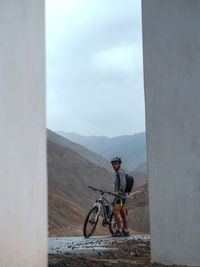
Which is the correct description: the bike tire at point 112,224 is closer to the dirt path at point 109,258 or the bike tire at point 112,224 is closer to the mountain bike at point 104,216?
the mountain bike at point 104,216

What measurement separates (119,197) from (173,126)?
5.50 metres

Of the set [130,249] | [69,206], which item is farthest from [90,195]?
[130,249]

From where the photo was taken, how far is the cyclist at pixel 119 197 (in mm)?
11656

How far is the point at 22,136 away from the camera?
16.8ft

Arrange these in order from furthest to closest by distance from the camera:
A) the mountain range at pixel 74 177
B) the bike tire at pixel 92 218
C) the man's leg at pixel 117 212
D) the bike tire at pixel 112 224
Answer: the mountain range at pixel 74 177, the bike tire at pixel 112 224, the bike tire at pixel 92 218, the man's leg at pixel 117 212

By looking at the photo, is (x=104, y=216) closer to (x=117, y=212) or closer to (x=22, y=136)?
(x=117, y=212)

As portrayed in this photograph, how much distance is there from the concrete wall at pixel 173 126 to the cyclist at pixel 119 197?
16.0ft

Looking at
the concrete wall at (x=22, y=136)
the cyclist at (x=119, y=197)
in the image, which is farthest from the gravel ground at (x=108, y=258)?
the cyclist at (x=119, y=197)

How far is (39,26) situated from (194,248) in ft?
9.04

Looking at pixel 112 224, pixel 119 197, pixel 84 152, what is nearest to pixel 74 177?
pixel 84 152

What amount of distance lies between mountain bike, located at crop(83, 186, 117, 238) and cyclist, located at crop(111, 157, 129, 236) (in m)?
0.38

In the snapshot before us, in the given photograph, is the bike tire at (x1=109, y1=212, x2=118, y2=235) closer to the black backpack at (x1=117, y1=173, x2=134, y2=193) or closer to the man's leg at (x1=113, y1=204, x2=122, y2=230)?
the man's leg at (x1=113, y1=204, x2=122, y2=230)

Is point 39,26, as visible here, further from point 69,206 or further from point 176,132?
point 69,206

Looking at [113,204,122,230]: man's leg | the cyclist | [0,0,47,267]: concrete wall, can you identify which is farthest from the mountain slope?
[0,0,47,267]: concrete wall
